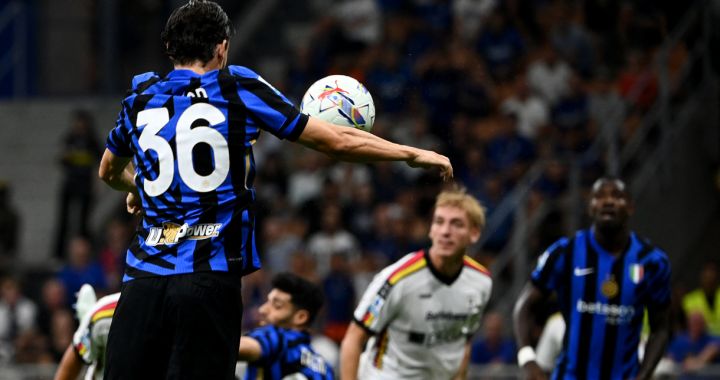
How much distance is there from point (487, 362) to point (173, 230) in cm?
807

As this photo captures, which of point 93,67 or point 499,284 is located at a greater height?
point 93,67

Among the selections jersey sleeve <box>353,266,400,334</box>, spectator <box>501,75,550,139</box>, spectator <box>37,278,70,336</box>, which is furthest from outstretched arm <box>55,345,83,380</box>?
spectator <box>501,75,550,139</box>

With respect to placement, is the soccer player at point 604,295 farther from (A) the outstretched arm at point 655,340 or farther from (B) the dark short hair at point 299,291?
(B) the dark short hair at point 299,291

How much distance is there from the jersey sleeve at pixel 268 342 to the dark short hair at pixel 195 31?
2.34m

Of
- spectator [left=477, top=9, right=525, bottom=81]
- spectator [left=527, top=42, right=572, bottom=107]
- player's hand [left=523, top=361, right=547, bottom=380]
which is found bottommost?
player's hand [left=523, top=361, right=547, bottom=380]

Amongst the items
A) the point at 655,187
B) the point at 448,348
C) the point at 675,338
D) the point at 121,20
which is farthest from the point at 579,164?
the point at 121,20

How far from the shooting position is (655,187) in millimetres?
14508

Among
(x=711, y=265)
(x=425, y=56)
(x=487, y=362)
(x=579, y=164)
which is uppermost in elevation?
(x=425, y=56)

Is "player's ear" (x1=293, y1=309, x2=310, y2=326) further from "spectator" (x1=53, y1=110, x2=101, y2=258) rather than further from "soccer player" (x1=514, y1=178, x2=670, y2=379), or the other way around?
"spectator" (x1=53, y1=110, x2=101, y2=258)

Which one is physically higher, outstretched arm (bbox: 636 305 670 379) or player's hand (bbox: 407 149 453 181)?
player's hand (bbox: 407 149 453 181)

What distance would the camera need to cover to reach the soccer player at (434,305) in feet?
26.6

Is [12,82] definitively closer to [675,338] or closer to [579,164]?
[579,164]

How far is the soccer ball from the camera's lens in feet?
19.4

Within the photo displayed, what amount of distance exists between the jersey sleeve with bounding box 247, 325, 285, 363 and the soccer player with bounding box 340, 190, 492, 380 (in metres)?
0.72
